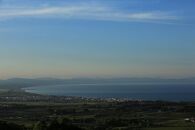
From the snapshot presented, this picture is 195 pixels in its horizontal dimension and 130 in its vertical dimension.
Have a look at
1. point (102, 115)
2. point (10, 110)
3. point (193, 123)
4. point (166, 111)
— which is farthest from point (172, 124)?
point (10, 110)

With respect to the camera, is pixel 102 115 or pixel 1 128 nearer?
pixel 1 128

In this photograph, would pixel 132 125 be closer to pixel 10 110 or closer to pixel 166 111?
pixel 166 111

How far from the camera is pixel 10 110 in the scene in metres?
132

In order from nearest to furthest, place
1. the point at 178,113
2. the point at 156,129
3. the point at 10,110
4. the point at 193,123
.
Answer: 1. the point at 156,129
2. the point at 193,123
3. the point at 178,113
4. the point at 10,110

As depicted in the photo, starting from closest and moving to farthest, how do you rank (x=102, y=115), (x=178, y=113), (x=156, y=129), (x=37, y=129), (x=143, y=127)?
(x=37, y=129) < (x=156, y=129) < (x=143, y=127) < (x=102, y=115) < (x=178, y=113)

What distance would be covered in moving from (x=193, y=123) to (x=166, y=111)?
1327 inches

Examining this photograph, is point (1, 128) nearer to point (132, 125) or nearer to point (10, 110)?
point (132, 125)

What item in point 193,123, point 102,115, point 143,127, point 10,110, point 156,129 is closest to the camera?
point 156,129

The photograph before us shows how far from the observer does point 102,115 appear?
372 feet

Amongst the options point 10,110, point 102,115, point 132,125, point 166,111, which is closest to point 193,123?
point 132,125

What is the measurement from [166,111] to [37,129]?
2873 inches

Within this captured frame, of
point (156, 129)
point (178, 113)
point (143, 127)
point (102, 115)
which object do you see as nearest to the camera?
point (156, 129)

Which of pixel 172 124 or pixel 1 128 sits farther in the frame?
pixel 172 124

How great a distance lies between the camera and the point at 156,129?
81.0 metres
